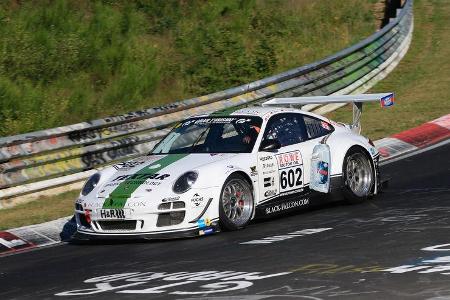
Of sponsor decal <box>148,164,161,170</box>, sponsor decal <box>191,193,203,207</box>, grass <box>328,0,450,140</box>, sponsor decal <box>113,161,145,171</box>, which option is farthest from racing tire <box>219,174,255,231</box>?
grass <box>328,0,450,140</box>

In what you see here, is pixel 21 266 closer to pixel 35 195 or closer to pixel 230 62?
pixel 35 195

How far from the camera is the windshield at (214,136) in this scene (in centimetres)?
1206

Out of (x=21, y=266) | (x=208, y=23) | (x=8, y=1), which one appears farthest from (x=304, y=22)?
(x=21, y=266)

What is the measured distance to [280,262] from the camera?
9148 mm

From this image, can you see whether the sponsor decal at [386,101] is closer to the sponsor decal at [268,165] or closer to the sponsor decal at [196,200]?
the sponsor decal at [268,165]

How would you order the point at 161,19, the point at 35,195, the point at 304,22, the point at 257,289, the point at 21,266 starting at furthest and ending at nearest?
the point at 304,22 → the point at 161,19 → the point at 35,195 → the point at 21,266 → the point at 257,289

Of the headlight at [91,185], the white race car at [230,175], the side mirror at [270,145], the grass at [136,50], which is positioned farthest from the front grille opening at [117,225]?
the grass at [136,50]

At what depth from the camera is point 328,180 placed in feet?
41.5

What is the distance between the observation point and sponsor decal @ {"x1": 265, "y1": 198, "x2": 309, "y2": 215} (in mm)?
11961

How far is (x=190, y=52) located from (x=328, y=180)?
1075 centimetres

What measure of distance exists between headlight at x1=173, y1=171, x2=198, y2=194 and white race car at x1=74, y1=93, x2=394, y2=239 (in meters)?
0.01

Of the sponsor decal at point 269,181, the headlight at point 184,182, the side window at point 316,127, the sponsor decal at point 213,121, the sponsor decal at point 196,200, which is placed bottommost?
the sponsor decal at point 196,200

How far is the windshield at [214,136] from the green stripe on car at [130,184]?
0.46 metres

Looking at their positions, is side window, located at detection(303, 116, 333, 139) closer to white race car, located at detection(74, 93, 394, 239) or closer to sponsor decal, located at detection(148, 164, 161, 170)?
white race car, located at detection(74, 93, 394, 239)
